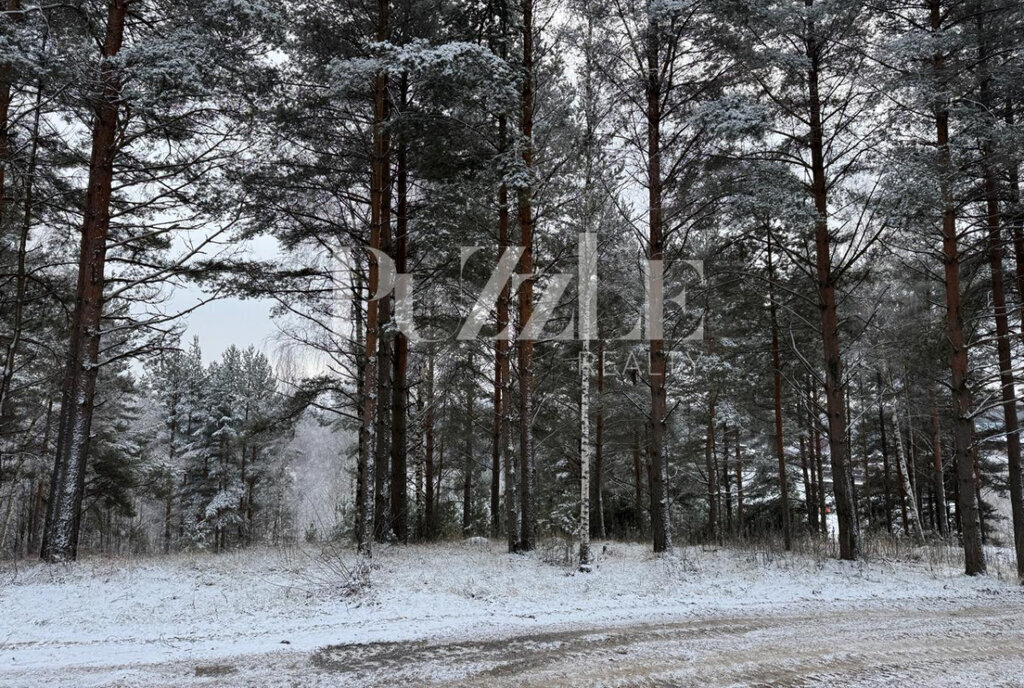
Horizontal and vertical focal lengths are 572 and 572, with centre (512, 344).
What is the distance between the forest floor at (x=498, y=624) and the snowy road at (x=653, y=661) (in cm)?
2

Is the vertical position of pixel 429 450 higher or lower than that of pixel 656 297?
lower

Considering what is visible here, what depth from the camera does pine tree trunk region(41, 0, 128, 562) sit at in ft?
29.5

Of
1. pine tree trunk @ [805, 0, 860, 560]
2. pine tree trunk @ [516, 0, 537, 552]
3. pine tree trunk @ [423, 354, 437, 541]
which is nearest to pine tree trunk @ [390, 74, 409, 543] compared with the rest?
pine tree trunk @ [423, 354, 437, 541]

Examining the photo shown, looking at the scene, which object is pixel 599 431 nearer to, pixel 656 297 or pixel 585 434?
pixel 656 297

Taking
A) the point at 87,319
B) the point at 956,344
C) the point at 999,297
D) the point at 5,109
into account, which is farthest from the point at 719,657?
the point at 5,109

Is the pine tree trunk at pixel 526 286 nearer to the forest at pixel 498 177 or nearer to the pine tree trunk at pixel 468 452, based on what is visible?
the forest at pixel 498 177

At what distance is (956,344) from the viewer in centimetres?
1080

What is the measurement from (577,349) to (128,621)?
14036mm

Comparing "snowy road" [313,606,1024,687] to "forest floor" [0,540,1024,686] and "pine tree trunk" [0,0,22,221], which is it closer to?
"forest floor" [0,540,1024,686]

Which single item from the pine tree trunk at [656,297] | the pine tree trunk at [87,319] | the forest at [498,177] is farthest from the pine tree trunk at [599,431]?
the pine tree trunk at [87,319]

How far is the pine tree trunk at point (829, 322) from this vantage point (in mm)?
11219

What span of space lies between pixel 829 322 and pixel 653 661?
9052mm

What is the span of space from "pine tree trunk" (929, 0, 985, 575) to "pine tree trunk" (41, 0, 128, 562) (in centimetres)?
1394

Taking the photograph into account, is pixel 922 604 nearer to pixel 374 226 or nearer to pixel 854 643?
pixel 854 643
